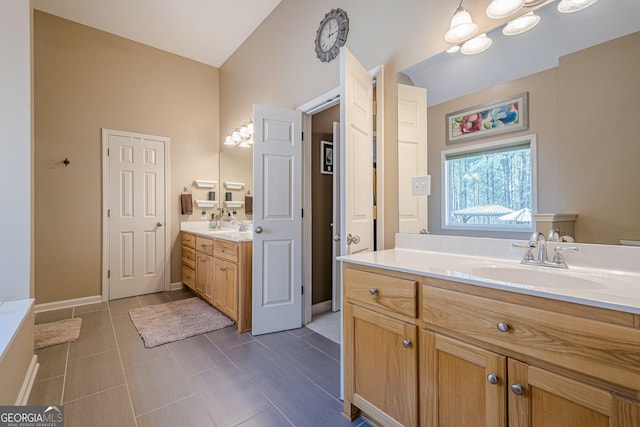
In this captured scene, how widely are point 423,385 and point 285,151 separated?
82.1 inches

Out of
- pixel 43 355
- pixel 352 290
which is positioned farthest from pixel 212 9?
pixel 43 355

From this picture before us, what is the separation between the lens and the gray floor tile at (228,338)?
7.48 ft

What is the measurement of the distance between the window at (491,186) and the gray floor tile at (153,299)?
3.32 m

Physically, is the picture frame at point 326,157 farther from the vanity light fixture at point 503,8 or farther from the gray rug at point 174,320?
the vanity light fixture at point 503,8

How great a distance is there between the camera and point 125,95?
356 centimetres

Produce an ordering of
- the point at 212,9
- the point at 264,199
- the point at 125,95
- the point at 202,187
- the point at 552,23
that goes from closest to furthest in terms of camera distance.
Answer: the point at 552,23 < the point at 264,199 < the point at 212,9 < the point at 125,95 < the point at 202,187

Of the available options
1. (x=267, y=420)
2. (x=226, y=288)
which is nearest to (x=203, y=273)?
(x=226, y=288)

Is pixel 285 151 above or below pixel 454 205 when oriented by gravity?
above

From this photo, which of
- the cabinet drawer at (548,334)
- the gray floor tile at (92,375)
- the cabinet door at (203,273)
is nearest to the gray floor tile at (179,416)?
the gray floor tile at (92,375)

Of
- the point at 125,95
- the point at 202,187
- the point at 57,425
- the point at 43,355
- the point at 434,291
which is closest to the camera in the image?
the point at 434,291

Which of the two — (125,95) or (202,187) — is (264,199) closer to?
(202,187)

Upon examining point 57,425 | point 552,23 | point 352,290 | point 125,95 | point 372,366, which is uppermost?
point 125,95

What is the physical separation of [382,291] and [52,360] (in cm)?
245

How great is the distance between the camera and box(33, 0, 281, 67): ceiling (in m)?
2.94
